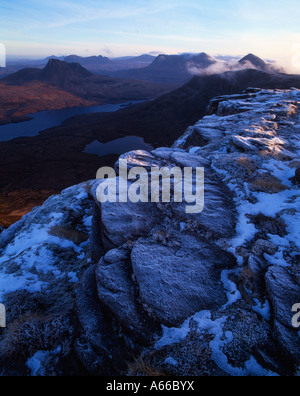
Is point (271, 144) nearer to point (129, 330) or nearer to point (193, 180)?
point (193, 180)

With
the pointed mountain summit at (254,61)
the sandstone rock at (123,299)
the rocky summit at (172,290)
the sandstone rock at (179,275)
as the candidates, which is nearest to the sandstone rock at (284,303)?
the rocky summit at (172,290)

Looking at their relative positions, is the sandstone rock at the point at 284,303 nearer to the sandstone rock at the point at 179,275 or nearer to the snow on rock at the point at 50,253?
the sandstone rock at the point at 179,275

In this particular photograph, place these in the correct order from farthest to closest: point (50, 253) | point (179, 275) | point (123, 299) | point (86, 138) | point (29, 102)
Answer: point (29, 102)
point (86, 138)
point (50, 253)
point (179, 275)
point (123, 299)

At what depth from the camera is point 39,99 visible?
11850cm

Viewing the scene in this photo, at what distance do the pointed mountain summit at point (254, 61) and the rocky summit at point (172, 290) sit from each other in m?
162

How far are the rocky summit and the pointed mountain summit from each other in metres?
162

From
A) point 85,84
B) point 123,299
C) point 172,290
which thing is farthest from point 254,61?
point 123,299

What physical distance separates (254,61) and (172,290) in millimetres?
176304

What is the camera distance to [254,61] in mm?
137500

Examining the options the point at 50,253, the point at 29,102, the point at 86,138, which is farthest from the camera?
the point at 29,102

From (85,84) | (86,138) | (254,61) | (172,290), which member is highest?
(254,61)

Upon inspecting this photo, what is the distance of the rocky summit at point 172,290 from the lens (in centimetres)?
382

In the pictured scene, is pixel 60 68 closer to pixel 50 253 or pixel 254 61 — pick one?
pixel 254 61

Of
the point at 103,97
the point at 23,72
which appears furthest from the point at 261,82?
the point at 23,72
